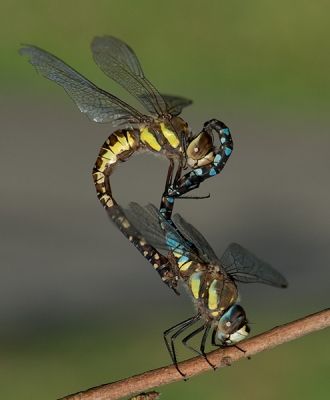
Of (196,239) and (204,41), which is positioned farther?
(204,41)

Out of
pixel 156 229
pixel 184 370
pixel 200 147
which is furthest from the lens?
pixel 156 229

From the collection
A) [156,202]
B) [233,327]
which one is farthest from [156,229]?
[156,202]

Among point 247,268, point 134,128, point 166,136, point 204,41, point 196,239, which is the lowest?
point 247,268

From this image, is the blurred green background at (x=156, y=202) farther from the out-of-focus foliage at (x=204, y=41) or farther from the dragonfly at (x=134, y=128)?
the dragonfly at (x=134, y=128)

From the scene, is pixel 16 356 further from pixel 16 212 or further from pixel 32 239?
pixel 16 212

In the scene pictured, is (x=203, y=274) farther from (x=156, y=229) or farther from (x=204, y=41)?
Result: (x=204, y=41)

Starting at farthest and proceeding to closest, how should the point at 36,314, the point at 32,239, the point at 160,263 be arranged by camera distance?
the point at 32,239
the point at 36,314
the point at 160,263

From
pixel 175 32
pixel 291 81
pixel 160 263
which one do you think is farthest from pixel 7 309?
pixel 291 81

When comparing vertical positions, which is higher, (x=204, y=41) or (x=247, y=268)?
(x=204, y=41)
